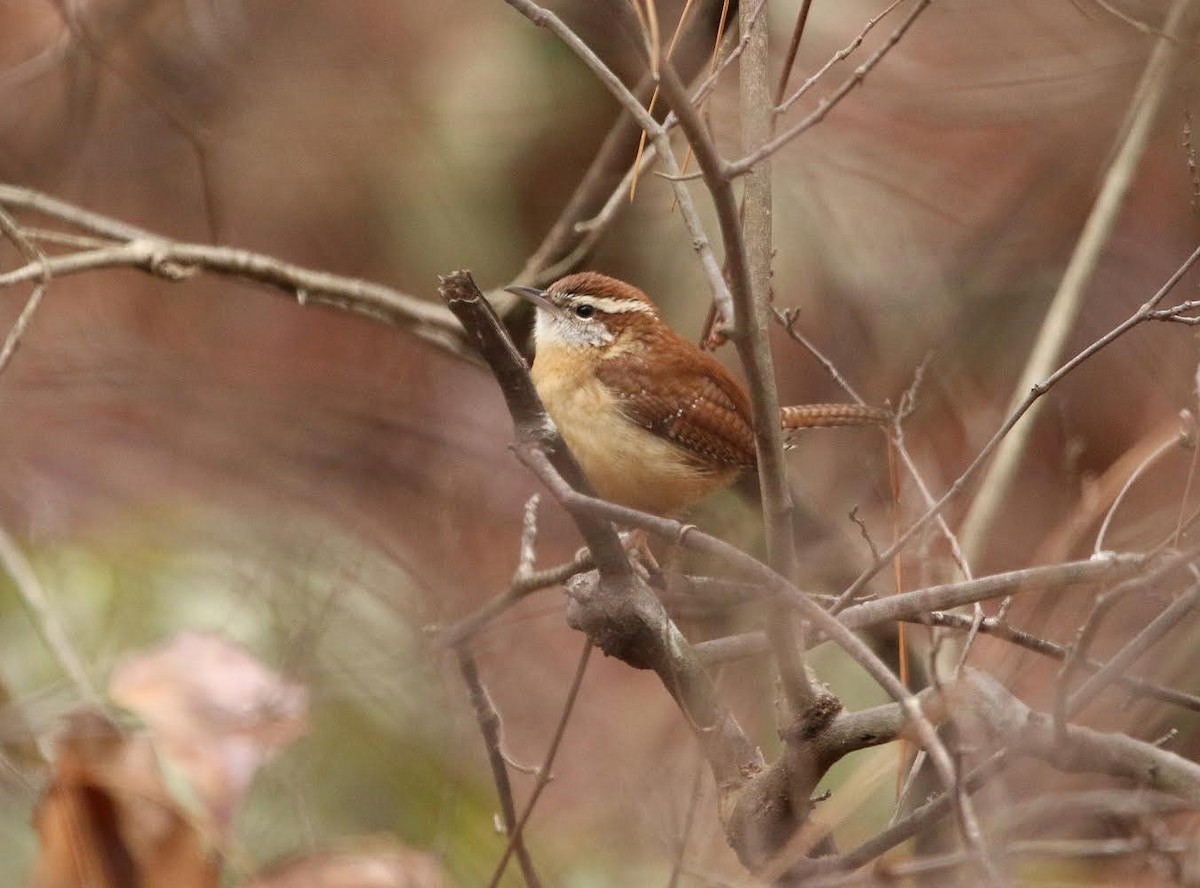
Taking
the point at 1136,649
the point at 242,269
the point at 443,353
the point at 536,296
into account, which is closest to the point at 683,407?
the point at 536,296

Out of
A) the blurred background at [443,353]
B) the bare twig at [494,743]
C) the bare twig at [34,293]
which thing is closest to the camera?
the bare twig at [494,743]

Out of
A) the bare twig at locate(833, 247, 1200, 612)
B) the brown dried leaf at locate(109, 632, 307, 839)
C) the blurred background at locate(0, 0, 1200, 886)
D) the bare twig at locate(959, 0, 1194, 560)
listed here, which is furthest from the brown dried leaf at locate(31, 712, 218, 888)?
the bare twig at locate(959, 0, 1194, 560)

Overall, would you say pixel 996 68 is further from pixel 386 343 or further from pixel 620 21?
pixel 620 21

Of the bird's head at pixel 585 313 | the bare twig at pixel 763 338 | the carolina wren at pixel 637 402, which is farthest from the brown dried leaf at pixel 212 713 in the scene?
the bird's head at pixel 585 313

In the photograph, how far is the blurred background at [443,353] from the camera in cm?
503

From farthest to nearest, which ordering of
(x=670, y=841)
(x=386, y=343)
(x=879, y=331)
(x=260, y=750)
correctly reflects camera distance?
(x=386, y=343) → (x=879, y=331) → (x=260, y=750) → (x=670, y=841)

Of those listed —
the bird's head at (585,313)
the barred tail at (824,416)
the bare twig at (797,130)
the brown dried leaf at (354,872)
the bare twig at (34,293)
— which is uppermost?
the bird's head at (585,313)

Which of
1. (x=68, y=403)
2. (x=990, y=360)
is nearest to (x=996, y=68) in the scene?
(x=990, y=360)

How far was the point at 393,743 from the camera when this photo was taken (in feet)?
19.0

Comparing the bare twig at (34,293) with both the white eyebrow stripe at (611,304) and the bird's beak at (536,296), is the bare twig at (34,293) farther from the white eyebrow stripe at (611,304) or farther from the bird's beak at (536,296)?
the white eyebrow stripe at (611,304)

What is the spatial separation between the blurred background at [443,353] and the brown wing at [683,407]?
1.60 feet

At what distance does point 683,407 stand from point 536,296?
598mm

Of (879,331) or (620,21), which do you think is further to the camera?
(879,331)

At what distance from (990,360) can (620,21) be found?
200 inches
